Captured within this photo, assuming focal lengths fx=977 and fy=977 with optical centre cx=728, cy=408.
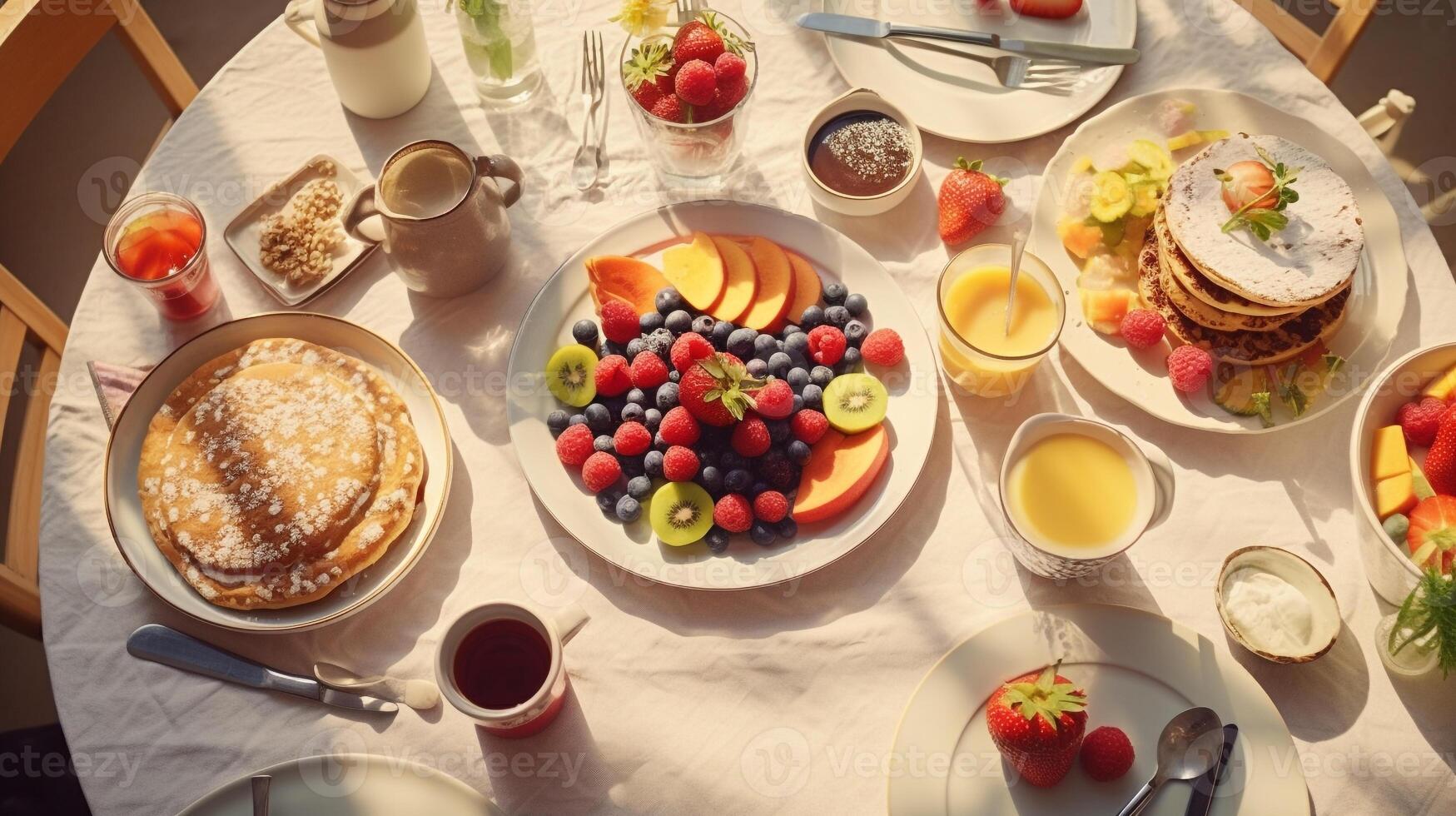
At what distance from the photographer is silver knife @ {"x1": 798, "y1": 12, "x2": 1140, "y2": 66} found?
1.65 m

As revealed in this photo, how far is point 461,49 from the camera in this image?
5.89 ft

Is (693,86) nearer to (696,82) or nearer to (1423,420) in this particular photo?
(696,82)

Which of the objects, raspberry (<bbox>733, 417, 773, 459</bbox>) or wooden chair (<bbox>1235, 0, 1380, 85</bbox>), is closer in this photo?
raspberry (<bbox>733, 417, 773, 459</bbox>)

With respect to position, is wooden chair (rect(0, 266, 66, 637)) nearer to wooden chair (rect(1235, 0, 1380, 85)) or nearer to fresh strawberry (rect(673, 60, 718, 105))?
fresh strawberry (rect(673, 60, 718, 105))

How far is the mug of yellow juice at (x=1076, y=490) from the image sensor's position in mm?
1294

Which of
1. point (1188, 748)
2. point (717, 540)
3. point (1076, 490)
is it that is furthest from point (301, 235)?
point (1188, 748)

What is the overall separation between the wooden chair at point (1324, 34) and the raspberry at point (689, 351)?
122 cm

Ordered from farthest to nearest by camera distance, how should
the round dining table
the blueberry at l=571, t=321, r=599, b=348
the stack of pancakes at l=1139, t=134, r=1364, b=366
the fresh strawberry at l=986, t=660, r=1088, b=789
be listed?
the blueberry at l=571, t=321, r=599, b=348 < the stack of pancakes at l=1139, t=134, r=1364, b=366 < the round dining table < the fresh strawberry at l=986, t=660, r=1088, b=789

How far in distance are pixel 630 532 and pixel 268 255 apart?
0.75 m

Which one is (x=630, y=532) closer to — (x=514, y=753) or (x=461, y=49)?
(x=514, y=753)

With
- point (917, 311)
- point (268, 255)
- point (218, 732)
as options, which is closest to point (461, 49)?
point (268, 255)

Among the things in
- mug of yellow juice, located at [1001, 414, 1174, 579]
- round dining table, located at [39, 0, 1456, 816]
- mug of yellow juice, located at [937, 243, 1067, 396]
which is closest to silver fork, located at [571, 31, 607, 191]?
round dining table, located at [39, 0, 1456, 816]

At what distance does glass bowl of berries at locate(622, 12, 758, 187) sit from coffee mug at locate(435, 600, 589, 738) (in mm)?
757

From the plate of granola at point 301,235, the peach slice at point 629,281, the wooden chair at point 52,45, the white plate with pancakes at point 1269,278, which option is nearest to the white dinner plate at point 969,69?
the white plate with pancakes at point 1269,278
